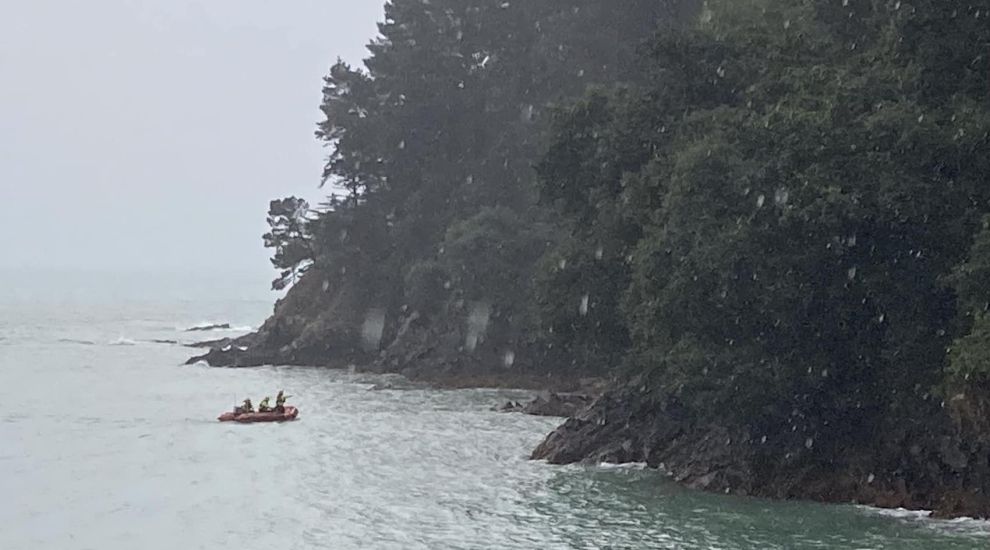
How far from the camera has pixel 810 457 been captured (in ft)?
95.2

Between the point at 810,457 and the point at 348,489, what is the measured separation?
10.6 m

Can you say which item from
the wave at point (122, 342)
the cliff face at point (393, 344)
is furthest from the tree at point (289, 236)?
the wave at point (122, 342)

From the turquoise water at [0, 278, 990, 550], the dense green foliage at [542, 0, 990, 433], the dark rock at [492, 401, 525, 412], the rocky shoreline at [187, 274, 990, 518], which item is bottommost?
the turquoise water at [0, 278, 990, 550]

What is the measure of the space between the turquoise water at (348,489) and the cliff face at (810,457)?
71 cm

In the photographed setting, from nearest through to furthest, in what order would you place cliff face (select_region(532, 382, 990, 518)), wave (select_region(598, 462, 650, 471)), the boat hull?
1. cliff face (select_region(532, 382, 990, 518))
2. wave (select_region(598, 462, 650, 471))
3. the boat hull

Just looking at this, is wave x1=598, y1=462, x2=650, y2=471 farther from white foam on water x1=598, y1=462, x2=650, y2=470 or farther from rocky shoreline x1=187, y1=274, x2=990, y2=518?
rocky shoreline x1=187, y1=274, x2=990, y2=518

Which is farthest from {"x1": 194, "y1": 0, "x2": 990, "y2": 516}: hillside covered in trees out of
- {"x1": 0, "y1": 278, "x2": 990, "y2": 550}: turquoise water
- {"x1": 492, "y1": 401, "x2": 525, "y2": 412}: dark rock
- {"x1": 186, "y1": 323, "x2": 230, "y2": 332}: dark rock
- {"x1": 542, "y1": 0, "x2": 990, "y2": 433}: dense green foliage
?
{"x1": 186, "y1": 323, "x2": 230, "y2": 332}: dark rock

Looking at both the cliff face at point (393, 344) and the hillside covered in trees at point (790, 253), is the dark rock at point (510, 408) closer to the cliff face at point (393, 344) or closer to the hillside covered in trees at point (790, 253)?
the cliff face at point (393, 344)

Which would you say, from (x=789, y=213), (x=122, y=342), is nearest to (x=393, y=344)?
(x=122, y=342)

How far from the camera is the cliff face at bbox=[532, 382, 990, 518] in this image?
26.1 m

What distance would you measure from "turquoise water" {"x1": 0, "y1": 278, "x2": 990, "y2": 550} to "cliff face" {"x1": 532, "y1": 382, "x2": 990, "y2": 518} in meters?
0.71

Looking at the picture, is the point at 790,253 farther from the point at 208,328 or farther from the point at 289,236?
the point at 208,328

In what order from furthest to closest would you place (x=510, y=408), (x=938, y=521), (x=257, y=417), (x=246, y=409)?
(x=510, y=408), (x=246, y=409), (x=257, y=417), (x=938, y=521)

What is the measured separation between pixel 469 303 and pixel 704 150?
30856 millimetres
